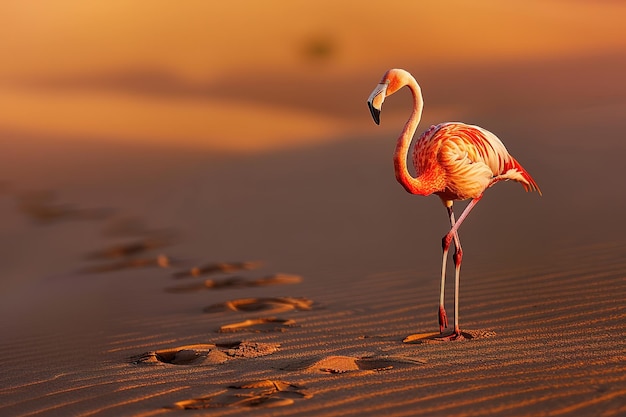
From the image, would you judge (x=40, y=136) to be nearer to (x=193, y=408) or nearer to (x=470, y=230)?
(x=470, y=230)

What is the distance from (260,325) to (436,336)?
1.43 metres

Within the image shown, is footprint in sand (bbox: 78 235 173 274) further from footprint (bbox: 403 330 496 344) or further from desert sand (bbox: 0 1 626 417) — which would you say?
footprint (bbox: 403 330 496 344)

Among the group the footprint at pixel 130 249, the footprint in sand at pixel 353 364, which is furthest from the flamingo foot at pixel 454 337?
the footprint at pixel 130 249

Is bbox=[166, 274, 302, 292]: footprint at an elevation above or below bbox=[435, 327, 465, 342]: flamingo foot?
above

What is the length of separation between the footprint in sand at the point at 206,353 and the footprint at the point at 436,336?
80 cm

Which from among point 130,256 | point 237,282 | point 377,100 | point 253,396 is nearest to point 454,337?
point 377,100

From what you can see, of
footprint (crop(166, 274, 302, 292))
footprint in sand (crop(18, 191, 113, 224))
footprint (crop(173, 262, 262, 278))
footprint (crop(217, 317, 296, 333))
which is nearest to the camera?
footprint (crop(217, 317, 296, 333))

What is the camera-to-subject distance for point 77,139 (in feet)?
62.2

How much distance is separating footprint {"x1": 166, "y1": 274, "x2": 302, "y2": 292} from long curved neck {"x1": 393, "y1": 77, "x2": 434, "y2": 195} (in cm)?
297

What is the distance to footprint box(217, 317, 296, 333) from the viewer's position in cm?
614

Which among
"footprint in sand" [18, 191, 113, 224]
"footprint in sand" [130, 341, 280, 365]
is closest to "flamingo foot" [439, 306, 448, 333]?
"footprint in sand" [130, 341, 280, 365]

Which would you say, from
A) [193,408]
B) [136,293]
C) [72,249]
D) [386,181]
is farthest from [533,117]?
[193,408]

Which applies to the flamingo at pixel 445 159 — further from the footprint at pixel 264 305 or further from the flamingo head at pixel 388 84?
the footprint at pixel 264 305

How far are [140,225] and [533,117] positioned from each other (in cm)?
732
